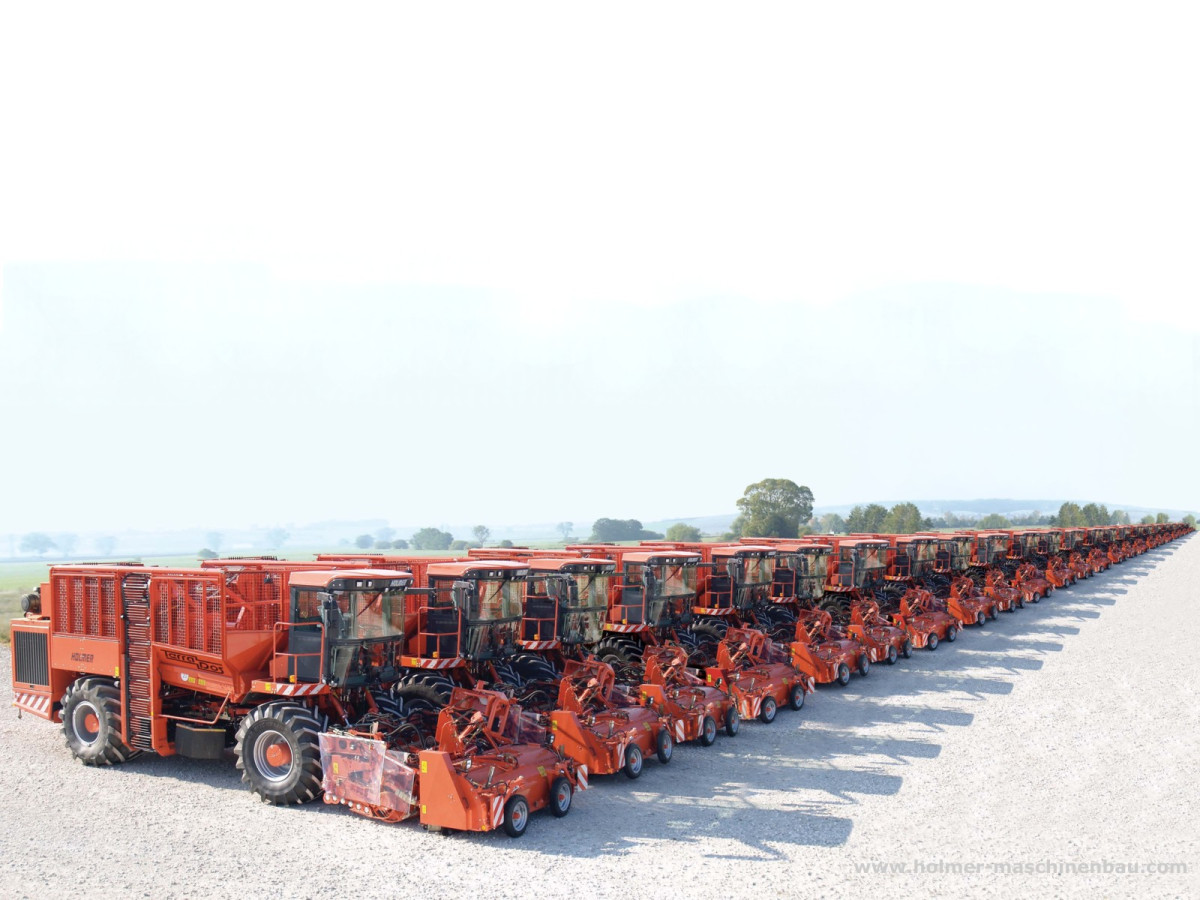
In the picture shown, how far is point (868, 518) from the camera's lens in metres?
108

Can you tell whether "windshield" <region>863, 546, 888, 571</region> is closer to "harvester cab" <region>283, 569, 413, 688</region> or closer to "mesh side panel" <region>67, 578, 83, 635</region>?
"harvester cab" <region>283, 569, 413, 688</region>

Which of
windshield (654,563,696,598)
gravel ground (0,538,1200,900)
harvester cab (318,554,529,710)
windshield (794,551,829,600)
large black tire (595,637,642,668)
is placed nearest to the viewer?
gravel ground (0,538,1200,900)

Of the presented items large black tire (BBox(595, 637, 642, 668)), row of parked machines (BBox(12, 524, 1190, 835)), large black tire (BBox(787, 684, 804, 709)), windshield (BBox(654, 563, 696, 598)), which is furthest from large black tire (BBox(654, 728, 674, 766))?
windshield (BBox(654, 563, 696, 598))

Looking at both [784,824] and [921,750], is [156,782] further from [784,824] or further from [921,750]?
[921,750]

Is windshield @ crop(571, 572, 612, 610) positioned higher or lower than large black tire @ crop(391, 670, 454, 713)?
higher

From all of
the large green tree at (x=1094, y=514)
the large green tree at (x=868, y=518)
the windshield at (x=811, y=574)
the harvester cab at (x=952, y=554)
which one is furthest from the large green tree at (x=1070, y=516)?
the windshield at (x=811, y=574)

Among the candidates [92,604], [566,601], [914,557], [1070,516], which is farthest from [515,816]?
[1070,516]

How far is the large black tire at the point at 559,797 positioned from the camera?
1193 cm

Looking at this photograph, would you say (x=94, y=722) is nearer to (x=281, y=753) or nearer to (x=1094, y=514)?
(x=281, y=753)

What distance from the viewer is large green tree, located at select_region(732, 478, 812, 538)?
97438 mm

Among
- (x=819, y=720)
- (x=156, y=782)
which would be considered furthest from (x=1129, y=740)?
(x=156, y=782)

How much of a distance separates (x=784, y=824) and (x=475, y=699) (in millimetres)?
4069

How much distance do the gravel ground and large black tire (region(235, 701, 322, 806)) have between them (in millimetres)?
236

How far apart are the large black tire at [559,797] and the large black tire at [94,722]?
22.1 feet
